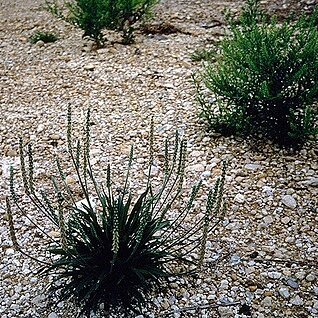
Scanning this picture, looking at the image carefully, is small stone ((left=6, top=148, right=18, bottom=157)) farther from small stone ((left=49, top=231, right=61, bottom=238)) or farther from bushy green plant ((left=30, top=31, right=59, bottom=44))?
bushy green plant ((left=30, top=31, right=59, bottom=44))

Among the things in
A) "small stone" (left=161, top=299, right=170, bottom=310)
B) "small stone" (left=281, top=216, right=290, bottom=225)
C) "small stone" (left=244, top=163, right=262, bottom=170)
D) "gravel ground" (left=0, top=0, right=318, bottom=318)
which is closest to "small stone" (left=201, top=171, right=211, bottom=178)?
"gravel ground" (left=0, top=0, right=318, bottom=318)

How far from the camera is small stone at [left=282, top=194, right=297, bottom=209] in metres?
3.49

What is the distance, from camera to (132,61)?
214 inches

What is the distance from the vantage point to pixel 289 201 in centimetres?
352

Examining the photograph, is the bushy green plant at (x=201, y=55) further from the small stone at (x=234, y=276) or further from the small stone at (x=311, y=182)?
the small stone at (x=234, y=276)

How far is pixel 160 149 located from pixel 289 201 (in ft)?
3.28

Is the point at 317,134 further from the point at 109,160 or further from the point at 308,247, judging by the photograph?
the point at 109,160

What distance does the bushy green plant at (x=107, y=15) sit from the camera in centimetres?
562

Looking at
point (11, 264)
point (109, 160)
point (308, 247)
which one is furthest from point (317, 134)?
point (11, 264)

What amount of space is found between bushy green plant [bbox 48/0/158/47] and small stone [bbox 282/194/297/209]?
281 centimetres

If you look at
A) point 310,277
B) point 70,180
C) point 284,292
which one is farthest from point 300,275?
point 70,180

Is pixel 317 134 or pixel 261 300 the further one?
pixel 317 134

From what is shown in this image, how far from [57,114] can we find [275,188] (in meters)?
1.88

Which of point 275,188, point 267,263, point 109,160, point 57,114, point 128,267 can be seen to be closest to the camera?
point 128,267
